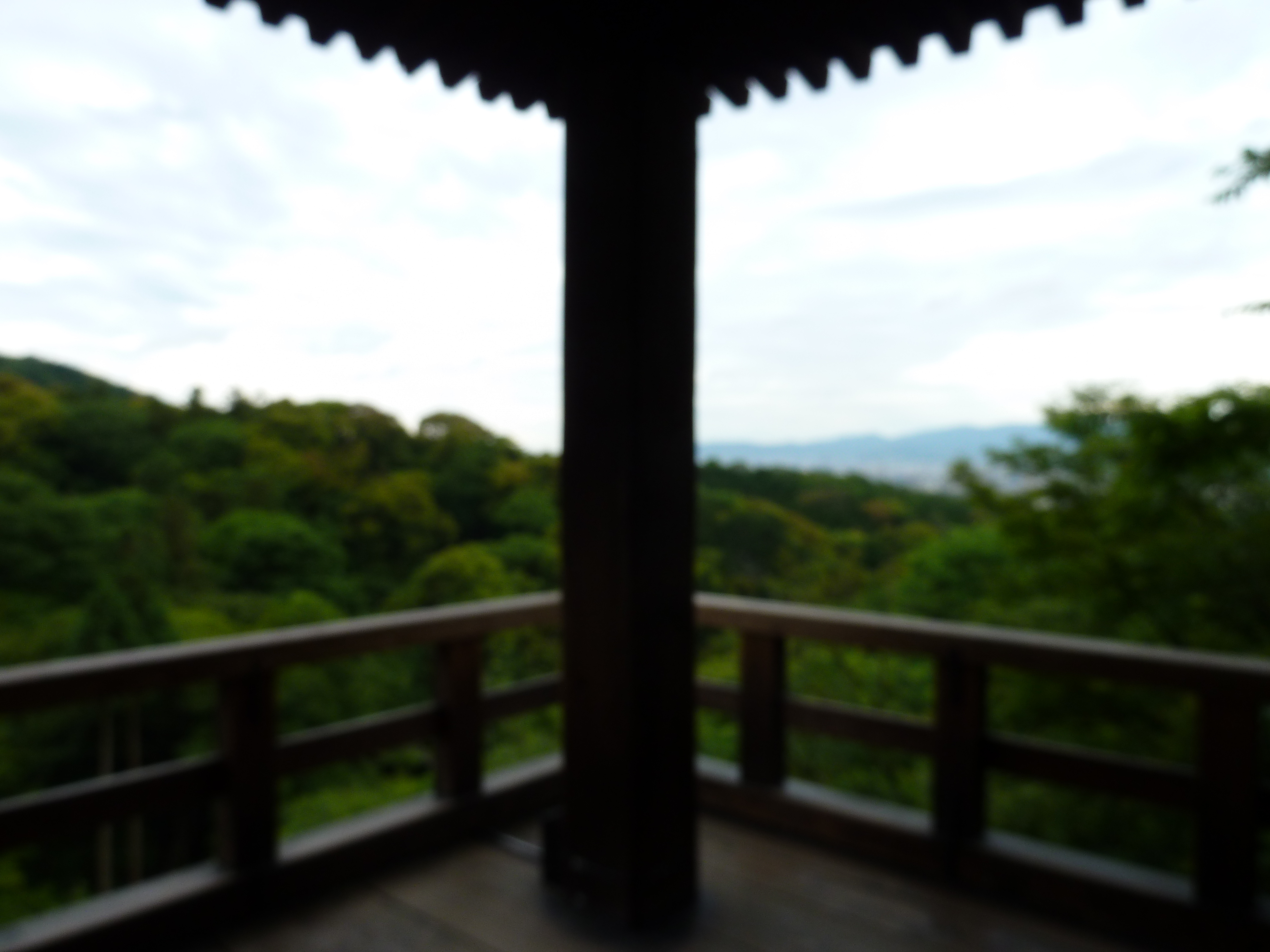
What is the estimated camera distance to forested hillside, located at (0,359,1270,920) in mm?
7258

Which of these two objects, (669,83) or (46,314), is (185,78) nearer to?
(46,314)

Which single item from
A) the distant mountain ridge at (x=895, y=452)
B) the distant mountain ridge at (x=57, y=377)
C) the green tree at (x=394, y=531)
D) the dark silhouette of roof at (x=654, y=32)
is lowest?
the green tree at (x=394, y=531)

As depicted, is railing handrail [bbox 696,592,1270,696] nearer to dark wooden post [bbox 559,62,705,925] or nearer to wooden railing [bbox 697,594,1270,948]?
wooden railing [bbox 697,594,1270,948]

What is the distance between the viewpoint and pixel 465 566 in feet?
59.8

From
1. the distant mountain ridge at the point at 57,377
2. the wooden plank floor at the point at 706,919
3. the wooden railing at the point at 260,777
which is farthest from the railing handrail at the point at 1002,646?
the distant mountain ridge at the point at 57,377

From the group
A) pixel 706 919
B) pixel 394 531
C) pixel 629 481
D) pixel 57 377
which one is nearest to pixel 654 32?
pixel 629 481

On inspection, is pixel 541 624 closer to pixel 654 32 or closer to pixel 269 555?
pixel 654 32

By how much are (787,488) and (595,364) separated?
16875 millimetres

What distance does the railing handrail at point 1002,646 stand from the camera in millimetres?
1837

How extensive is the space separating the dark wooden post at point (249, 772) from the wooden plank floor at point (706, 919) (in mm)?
171

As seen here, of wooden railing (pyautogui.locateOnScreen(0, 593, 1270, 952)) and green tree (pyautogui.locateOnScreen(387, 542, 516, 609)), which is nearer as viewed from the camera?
wooden railing (pyautogui.locateOnScreen(0, 593, 1270, 952))

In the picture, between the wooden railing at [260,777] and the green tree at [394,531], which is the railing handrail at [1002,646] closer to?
the wooden railing at [260,777]

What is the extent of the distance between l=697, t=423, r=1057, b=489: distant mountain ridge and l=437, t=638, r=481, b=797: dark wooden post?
7994 millimetres

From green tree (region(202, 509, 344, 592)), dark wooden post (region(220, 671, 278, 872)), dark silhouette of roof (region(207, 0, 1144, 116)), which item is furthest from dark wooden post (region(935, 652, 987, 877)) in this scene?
green tree (region(202, 509, 344, 592))
